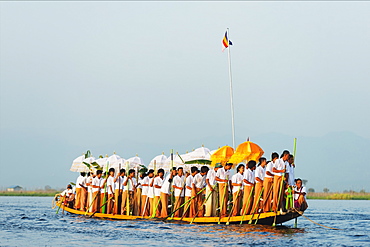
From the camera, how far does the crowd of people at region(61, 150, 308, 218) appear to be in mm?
22419

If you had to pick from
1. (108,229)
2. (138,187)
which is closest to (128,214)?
(138,187)

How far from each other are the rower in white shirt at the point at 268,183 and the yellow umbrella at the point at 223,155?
4.16m

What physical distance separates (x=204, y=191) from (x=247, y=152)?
2.33 meters

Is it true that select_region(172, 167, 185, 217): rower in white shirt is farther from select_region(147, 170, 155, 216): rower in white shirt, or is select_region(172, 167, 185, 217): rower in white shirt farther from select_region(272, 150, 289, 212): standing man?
select_region(272, 150, 289, 212): standing man

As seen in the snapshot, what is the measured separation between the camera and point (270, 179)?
74.0ft

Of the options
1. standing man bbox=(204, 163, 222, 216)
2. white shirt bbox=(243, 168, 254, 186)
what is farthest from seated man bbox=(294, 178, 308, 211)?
standing man bbox=(204, 163, 222, 216)

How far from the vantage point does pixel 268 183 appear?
22578mm

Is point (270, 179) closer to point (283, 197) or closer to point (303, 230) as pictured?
point (283, 197)

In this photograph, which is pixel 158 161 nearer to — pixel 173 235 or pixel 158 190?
pixel 158 190

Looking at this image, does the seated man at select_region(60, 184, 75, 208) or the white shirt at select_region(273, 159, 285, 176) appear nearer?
the white shirt at select_region(273, 159, 285, 176)

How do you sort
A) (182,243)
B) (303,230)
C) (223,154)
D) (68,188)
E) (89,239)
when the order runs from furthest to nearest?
(68,188), (223,154), (303,230), (89,239), (182,243)

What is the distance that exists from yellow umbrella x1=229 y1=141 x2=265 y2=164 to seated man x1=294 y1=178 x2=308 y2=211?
2.19m

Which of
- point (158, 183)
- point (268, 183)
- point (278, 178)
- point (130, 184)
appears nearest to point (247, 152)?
point (268, 183)

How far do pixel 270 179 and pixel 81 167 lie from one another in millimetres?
16322
